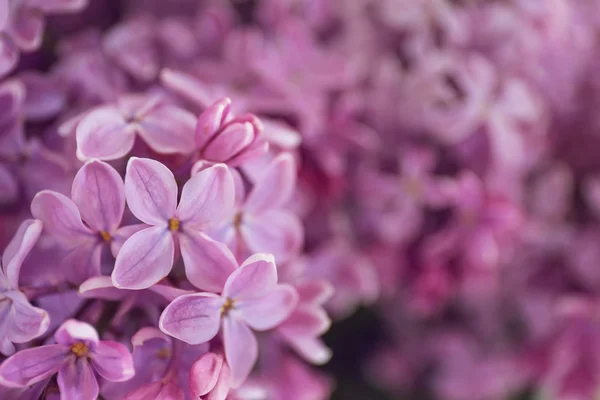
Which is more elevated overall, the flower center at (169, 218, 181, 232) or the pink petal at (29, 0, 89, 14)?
the pink petal at (29, 0, 89, 14)

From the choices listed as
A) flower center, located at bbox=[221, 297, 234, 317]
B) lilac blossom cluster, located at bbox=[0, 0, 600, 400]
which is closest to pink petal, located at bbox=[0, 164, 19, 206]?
lilac blossom cluster, located at bbox=[0, 0, 600, 400]

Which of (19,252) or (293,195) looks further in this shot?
(293,195)

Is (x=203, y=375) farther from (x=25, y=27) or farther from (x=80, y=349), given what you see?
(x=25, y=27)

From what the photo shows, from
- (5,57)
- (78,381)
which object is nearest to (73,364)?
(78,381)

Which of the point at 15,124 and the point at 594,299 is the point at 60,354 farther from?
the point at 594,299

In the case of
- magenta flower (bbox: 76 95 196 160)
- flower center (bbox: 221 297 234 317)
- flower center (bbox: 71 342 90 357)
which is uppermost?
magenta flower (bbox: 76 95 196 160)

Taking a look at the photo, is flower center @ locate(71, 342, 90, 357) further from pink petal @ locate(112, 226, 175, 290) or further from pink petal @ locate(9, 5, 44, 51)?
pink petal @ locate(9, 5, 44, 51)
